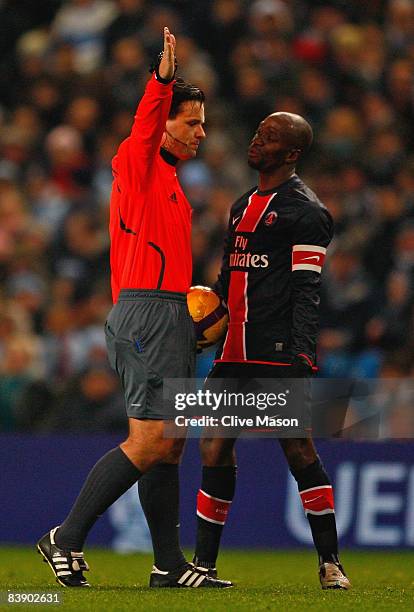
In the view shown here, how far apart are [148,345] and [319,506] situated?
1.18m

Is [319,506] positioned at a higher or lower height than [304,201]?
lower

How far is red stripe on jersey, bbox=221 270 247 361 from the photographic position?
6.82 meters

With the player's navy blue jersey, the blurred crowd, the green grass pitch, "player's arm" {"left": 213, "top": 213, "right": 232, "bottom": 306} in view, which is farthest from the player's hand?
the blurred crowd

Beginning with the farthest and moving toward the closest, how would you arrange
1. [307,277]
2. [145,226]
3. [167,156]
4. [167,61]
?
[307,277] < [167,156] < [145,226] < [167,61]

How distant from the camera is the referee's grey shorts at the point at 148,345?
20.4 feet

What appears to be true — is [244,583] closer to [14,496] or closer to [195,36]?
[14,496]

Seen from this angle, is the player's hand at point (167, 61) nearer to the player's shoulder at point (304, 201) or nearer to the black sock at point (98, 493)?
the player's shoulder at point (304, 201)

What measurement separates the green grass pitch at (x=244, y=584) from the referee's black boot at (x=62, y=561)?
0.06 meters

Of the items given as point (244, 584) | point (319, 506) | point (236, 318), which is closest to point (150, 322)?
point (236, 318)

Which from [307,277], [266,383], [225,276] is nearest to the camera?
[307,277]

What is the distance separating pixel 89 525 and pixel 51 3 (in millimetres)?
10061

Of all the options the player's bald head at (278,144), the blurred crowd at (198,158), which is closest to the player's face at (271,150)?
the player's bald head at (278,144)

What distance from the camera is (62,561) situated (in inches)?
244

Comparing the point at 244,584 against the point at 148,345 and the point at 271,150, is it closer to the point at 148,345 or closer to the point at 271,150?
the point at 148,345
